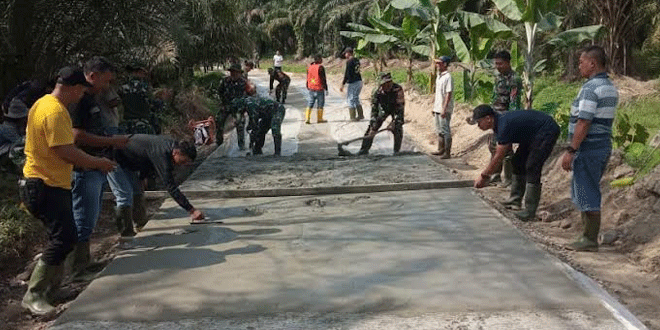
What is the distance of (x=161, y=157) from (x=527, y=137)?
3594mm

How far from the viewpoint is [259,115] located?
11.1 m

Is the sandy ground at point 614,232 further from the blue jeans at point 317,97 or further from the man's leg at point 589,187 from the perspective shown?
the blue jeans at point 317,97

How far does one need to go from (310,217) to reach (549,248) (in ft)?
7.92

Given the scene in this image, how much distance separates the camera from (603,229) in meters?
6.35

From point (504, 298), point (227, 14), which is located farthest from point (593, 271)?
point (227, 14)

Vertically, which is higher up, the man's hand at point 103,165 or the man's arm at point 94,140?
the man's arm at point 94,140

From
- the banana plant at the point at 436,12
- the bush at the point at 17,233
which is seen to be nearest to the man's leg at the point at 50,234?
the bush at the point at 17,233

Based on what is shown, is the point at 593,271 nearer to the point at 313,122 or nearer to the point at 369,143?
the point at 369,143

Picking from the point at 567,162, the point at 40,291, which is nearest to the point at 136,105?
the point at 40,291

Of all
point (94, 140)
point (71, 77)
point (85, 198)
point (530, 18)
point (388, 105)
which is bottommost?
point (85, 198)

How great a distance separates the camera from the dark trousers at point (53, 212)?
14.9 ft

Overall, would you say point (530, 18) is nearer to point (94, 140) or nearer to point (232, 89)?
point (232, 89)

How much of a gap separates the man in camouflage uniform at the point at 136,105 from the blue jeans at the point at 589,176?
5088mm

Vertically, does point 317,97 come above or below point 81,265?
above
